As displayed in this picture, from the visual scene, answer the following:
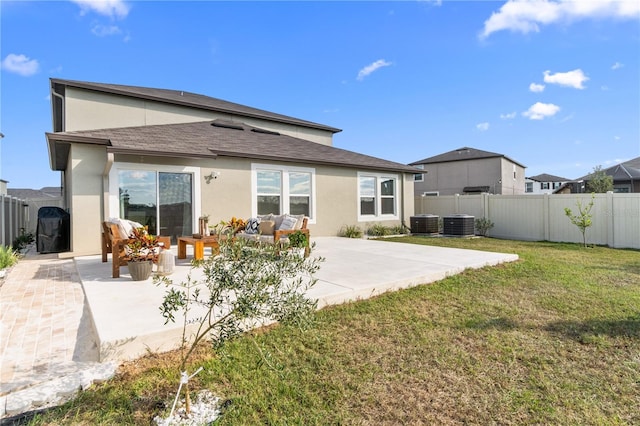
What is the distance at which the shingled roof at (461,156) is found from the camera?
87.9 ft

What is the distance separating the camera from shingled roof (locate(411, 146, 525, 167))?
87.9ft

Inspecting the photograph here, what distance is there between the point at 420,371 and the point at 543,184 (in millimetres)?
51413

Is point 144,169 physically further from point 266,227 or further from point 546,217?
point 546,217

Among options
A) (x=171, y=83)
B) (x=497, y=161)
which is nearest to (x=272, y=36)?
(x=171, y=83)

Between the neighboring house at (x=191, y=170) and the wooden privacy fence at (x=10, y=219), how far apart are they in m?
1.64

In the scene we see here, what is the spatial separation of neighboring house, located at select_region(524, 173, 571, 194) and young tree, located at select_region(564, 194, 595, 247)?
35795 millimetres

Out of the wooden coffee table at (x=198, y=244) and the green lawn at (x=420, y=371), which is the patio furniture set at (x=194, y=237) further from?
the green lawn at (x=420, y=371)

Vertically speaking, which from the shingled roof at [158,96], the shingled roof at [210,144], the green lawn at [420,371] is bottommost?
the green lawn at [420,371]

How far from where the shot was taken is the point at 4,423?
2.09 metres

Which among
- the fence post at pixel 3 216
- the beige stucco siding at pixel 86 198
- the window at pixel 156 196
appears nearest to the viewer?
the beige stucco siding at pixel 86 198

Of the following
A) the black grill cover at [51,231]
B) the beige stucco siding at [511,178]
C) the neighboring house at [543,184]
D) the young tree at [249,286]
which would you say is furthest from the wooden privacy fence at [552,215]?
the neighboring house at [543,184]

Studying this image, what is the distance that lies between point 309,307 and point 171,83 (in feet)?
58.9

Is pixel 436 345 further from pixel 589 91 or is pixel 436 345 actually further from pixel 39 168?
pixel 39 168

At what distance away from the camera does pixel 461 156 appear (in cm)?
2802
